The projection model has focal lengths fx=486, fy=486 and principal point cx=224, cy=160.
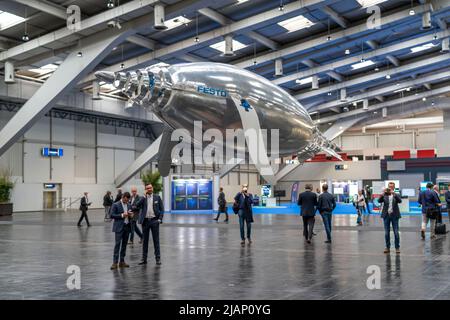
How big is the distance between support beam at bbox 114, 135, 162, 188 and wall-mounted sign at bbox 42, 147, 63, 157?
5.06 m

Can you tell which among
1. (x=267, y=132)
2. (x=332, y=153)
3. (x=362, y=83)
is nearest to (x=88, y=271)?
(x=267, y=132)

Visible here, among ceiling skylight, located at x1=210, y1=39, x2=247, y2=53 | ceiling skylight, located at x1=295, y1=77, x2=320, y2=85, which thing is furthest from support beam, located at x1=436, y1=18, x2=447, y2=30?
ceiling skylight, located at x1=210, y1=39, x2=247, y2=53

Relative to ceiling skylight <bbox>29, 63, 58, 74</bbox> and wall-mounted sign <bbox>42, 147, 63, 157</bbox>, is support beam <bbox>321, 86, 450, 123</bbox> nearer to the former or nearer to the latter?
wall-mounted sign <bbox>42, 147, 63, 157</bbox>

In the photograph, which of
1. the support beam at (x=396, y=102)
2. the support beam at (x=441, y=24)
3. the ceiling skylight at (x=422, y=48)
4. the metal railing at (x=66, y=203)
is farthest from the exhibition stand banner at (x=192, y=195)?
the support beam at (x=396, y=102)

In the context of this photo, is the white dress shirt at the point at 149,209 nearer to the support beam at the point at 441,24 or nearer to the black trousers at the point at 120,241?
the black trousers at the point at 120,241

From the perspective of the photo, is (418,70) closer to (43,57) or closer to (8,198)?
(43,57)

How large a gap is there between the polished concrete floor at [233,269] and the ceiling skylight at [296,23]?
12591mm

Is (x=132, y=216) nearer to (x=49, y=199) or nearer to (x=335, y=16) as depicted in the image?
(x=335, y=16)

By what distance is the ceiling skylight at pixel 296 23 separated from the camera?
23625mm

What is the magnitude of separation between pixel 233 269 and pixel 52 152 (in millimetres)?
29867

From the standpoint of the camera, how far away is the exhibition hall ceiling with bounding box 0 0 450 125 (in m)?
19.8

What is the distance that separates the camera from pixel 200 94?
5.90 m

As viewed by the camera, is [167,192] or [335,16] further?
[167,192]

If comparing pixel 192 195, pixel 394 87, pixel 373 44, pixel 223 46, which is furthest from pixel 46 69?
pixel 394 87
